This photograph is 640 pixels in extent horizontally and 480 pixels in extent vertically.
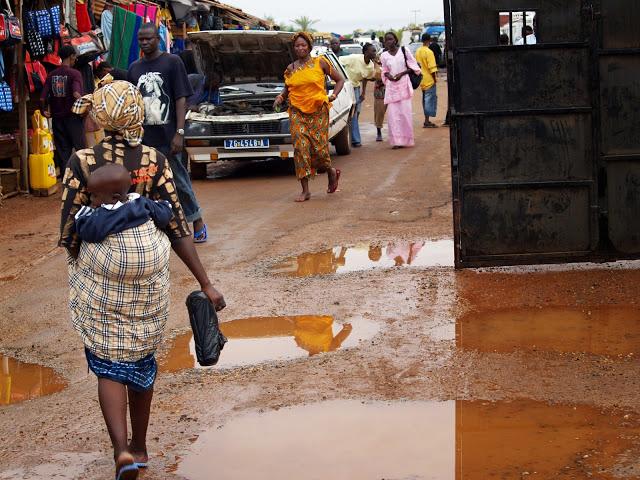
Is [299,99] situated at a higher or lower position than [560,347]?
higher

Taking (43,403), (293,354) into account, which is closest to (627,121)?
(293,354)

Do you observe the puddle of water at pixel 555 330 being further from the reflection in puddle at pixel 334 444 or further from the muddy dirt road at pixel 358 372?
the reflection in puddle at pixel 334 444

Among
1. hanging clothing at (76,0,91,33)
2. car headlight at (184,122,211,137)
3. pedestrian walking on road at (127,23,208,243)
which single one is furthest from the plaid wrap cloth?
hanging clothing at (76,0,91,33)

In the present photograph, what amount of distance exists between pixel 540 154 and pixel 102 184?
4.24 meters

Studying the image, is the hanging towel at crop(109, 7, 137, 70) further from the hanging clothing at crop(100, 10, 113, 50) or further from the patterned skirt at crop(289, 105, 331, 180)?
the patterned skirt at crop(289, 105, 331, 180)

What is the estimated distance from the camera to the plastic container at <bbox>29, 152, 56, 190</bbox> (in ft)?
43.1

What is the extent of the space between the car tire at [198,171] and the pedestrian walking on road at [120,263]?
10.1 metres

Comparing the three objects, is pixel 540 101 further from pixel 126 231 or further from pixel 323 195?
pixel 323 195

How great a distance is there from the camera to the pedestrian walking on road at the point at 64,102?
504 inches

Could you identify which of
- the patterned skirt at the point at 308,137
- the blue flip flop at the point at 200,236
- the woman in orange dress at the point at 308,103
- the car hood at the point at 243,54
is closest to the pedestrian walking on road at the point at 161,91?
the blue flip flop at the point at 200,236

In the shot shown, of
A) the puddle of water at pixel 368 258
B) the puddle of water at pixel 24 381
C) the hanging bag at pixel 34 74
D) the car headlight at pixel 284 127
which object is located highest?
the hanging bag at pixel 34 74

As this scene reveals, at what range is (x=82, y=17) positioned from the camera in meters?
14.8

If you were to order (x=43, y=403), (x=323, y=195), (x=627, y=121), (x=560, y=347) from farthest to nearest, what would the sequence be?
(x=323, y=195) → (x=627, y=121) → (x=560, y=347) → (x=43, y=403)

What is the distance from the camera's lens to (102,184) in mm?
3805
